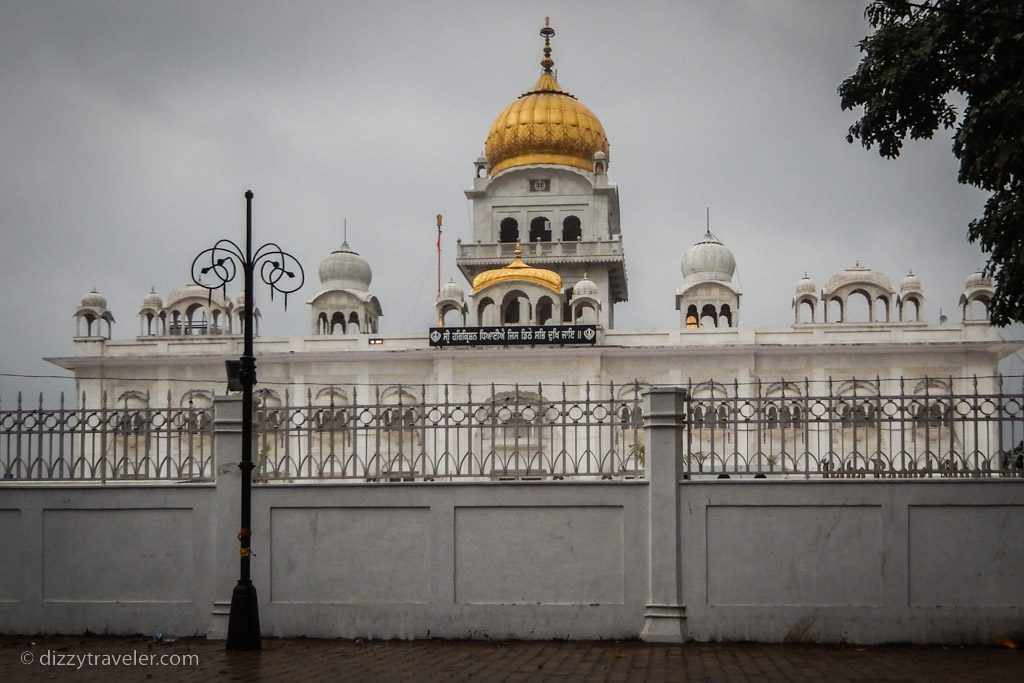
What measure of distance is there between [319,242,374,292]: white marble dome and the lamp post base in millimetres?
33320

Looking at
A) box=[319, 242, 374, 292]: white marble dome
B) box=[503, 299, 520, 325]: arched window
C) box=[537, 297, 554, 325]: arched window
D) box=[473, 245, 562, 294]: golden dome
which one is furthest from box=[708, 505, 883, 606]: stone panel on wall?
box=[319, 242, 374, 292]: white marble dome

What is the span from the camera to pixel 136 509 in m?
11.0

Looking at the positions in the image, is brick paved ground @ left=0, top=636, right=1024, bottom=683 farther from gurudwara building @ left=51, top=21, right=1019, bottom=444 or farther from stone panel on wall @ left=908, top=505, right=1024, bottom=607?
gurudwara building @ left=51, top=21, right=1019, bottom=444

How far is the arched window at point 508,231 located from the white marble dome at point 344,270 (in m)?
5.35

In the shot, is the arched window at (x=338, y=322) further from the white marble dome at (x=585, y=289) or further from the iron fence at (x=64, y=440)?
the iron fence at (x=64, y=440)

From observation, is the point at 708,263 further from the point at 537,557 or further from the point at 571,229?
the point at 537,557

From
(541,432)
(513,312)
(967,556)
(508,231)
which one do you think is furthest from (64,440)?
(508,231)

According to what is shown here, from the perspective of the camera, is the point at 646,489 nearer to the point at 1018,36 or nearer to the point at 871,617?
the point at 871,617

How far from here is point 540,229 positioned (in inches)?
1777

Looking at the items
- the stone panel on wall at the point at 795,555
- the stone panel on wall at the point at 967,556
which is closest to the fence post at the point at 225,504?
the stone panel on wall at the point at 795,555

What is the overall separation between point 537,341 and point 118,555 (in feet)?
82.3

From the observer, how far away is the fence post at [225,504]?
422 inches

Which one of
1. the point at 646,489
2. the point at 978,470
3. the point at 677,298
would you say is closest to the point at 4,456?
the point at 646,489

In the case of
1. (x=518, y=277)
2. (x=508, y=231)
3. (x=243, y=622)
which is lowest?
(x=243, y=622)
